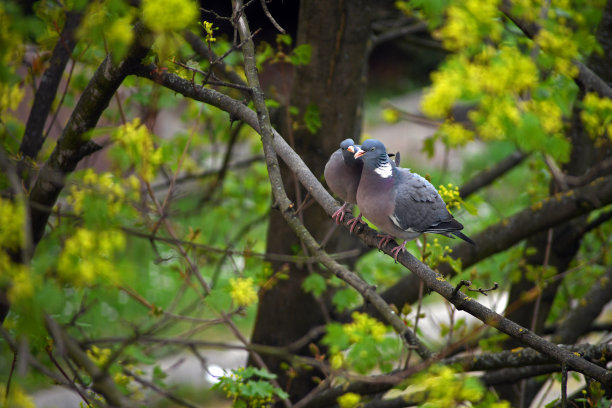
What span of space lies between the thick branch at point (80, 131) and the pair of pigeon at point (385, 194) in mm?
942

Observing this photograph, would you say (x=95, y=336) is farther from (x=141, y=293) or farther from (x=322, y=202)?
(x=322, y=202)

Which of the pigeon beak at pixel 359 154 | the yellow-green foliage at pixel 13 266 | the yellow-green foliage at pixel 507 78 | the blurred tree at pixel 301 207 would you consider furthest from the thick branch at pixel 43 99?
the yellow-green foliage at pixel 507 78

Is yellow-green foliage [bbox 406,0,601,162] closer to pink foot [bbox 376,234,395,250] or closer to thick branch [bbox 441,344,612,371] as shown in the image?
pink foot [bbox 376,234,395,250]

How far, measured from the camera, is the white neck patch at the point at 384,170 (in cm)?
221

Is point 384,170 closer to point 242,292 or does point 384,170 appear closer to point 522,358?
point 242,292

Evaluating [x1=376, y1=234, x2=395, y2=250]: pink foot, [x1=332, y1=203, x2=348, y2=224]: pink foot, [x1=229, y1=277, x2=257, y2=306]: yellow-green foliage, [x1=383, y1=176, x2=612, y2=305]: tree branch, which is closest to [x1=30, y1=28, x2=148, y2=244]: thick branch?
[x1=229, y1=277, x2=257, y2=306]: yellow-green foliage

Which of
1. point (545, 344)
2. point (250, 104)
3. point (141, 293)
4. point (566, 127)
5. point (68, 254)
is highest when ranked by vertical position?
point (566, 127)

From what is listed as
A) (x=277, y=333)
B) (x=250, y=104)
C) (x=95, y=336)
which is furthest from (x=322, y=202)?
(x=95, y=336)

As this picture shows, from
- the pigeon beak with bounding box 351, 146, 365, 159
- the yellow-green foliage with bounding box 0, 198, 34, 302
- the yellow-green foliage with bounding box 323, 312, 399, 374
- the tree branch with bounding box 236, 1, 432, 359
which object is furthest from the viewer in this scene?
the yellow-green foliage with bounding box 323, 312, 399, 374

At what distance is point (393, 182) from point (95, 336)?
2.44 meters

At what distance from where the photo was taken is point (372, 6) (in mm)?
3402

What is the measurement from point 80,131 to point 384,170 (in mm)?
1357

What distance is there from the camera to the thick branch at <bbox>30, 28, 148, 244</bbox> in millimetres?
2312

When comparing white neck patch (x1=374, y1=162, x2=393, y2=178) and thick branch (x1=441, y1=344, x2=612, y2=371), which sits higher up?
white neck patch (x1=374, y1=162, x2=393, y2=178)
